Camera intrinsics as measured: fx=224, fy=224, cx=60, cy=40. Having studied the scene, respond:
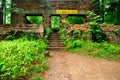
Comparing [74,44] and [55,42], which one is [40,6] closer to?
[55,42]

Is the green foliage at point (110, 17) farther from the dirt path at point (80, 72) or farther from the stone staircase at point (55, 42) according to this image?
the dirt path at point (80, 72)

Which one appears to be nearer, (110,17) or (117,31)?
(117,31)

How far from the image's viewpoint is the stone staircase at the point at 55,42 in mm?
17367

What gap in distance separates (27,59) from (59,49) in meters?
8.62

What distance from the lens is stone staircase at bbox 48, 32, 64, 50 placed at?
57.0 feet

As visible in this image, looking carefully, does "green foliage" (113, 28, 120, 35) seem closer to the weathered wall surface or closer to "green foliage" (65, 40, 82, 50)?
"green foliage" (65, 40, 82, 50)

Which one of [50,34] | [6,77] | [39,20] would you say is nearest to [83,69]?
[6,77]

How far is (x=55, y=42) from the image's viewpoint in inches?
719

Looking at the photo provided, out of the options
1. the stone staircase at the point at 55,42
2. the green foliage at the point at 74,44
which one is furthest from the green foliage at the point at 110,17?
the green foliage at the point at 74,44

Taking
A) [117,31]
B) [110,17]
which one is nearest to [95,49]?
[117,31]

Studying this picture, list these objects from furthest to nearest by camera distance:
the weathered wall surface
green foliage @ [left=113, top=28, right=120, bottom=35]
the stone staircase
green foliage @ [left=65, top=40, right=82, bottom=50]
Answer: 1. the weathered wall surface
2. green foliage @ [left=113, top=28, right=120, bottom=35]
3. the stone staircase
4. green foliage @ [left=65, top=40, right=82, bottom=50]

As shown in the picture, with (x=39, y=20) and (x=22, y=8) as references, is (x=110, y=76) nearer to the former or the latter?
(x=22, y=8)

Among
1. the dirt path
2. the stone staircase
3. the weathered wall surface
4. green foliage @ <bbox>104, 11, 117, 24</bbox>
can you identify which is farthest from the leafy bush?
green foliage @ <bbox>104, 11, 117, 24</bbox>

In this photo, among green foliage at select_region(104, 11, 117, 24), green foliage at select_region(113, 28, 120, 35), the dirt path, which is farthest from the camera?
green foliage at select_region(104, 11, 117, 24)
